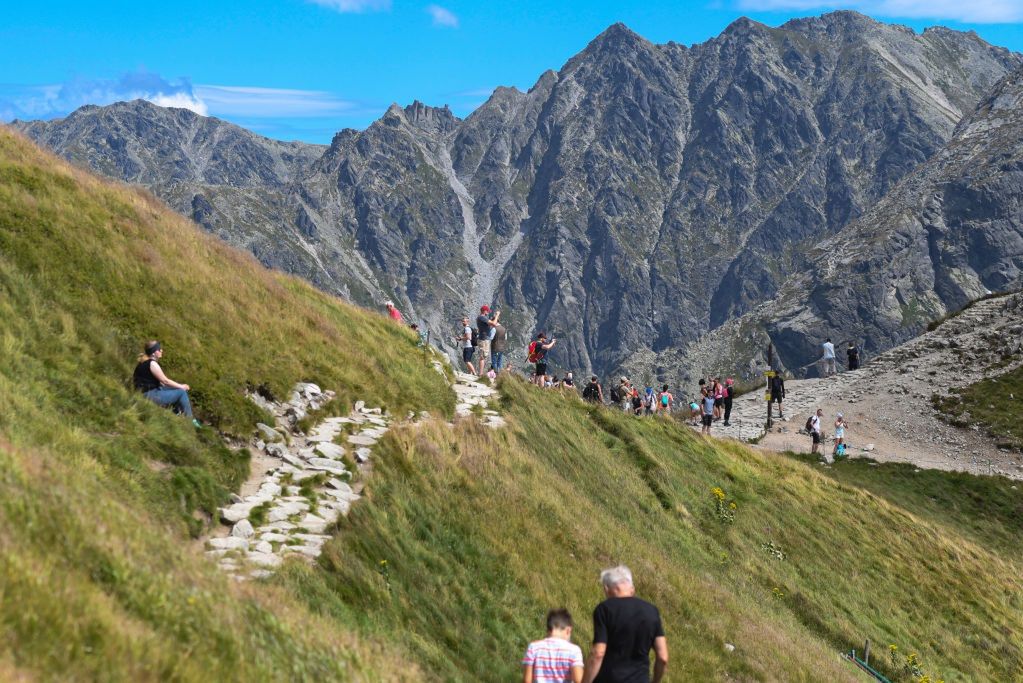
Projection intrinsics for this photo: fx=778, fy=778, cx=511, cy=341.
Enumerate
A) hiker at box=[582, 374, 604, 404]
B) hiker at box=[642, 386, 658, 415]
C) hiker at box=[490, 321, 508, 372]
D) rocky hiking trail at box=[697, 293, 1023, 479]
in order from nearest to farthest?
hiker at box=[490, 321, 508, 372] < hiker at box=[582, 374, 604, 404] < hiker at box=[642, 386, 658, 415] < rocky hiking trail at box=[697, 293, 1023, 479]

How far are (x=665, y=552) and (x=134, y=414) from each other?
12.2 meters

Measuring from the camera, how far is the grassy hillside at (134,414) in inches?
236

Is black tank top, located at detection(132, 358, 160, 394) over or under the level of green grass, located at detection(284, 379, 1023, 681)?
over

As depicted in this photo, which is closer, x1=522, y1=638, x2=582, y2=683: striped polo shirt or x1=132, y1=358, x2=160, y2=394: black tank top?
x1=522, y1=638, x2=582, y2=683: striped polo shirt

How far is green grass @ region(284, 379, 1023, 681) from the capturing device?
1073 cm

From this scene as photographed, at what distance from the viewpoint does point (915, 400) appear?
49094 millimetres

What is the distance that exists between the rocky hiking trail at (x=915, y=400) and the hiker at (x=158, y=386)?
35351 mm

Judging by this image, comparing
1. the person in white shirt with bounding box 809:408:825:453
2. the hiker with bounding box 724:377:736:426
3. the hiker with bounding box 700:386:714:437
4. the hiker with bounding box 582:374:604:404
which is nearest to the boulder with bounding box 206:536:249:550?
the hiker with bounding box 582:374:604:404

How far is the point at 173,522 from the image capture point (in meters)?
9.98

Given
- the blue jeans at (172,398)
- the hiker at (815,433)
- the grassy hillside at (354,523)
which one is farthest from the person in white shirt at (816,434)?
the blue jeans at (172,398)

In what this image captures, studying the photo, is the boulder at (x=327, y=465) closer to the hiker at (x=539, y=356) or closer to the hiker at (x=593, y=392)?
the hiker at (x=539, y=356)

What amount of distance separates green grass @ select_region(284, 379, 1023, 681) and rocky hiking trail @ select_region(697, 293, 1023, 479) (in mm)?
5123

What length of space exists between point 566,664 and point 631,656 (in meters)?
0.67

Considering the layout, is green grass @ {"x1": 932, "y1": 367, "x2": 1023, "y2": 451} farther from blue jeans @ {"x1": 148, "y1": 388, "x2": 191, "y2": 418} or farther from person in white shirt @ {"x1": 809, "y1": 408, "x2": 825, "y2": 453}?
blue jeans @ {"x1": 148, "y1": 388, "x2": 191, "y2": 418}
